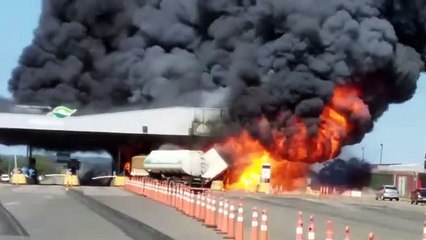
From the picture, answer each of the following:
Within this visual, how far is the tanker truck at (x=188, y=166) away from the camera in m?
53.9

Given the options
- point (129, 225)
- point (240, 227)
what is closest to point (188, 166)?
point (129, 225)

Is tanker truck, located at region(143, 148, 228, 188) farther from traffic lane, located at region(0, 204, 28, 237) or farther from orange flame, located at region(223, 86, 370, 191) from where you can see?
traffic lane, located at region(0, 204, 28, 237)

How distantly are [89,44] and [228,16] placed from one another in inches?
787

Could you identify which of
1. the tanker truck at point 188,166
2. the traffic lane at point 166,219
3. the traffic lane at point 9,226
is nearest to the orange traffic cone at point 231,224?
the traffic lane at point 166,219

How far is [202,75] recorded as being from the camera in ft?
262

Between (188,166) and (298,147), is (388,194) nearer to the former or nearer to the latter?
(298,147)

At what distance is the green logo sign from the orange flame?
17.7 m

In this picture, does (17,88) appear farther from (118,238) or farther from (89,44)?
(118,238)

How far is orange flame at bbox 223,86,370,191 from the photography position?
65.3 meters

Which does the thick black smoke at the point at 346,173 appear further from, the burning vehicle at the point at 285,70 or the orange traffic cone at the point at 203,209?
the orange traffic cone at the point at 203,209

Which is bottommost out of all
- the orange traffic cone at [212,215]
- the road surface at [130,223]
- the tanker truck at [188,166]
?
the road surface at [130,223]

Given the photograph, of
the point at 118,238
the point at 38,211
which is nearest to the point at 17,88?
the point at 38,211

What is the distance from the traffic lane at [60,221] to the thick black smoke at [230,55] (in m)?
33.3

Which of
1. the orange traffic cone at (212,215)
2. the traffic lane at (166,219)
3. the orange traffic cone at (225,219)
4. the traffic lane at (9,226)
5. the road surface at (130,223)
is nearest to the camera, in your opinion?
the traffic lane at (9,226)
